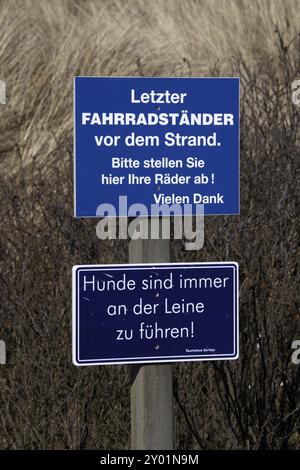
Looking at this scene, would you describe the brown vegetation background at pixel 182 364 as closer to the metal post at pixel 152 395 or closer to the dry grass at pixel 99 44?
the metal post at pixel 152 395

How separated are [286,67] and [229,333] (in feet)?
10.9

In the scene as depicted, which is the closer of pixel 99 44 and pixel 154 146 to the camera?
pixel 154 146

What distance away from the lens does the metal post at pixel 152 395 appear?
3.99 meters

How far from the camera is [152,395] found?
4.01 metres

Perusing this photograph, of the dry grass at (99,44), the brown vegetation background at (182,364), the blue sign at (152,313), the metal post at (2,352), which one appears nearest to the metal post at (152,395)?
the blue sign at (152,313)

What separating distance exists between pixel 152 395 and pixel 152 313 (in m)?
0.31

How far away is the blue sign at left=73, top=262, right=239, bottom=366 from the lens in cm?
390

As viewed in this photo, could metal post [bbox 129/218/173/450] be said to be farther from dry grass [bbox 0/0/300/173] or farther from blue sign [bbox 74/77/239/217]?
dry grass [bbox 0/0/300/173]

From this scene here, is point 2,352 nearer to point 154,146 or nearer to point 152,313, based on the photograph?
point 152,313

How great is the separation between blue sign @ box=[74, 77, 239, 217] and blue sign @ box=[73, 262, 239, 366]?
22 centimetres

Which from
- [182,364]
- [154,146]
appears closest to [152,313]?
[154,146]

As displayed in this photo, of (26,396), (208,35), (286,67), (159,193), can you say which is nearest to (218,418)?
(26,396)

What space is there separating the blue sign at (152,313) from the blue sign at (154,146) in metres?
0.22

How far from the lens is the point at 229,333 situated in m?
4.06
